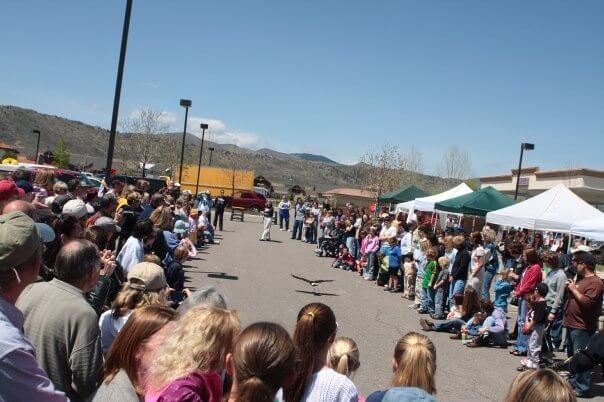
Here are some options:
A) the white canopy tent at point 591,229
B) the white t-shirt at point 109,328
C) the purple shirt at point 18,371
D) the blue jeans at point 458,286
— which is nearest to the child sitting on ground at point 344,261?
the blue jeans at point 458,286

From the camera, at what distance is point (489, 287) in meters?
12.2

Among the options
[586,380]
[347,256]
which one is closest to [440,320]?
[586,380]

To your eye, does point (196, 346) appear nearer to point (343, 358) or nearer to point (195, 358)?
point (195, 358)

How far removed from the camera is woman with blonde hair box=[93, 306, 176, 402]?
2.58 meters

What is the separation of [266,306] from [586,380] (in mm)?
5550

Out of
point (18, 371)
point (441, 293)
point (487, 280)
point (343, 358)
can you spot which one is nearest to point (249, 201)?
point (487, 280)

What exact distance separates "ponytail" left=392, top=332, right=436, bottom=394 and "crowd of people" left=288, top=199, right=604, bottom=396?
4.93m

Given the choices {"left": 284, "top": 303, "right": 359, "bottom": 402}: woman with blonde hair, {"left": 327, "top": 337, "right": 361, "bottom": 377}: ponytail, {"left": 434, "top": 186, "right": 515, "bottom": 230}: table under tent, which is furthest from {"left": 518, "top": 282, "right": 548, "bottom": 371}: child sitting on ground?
{"left": 434, "top": 186, "right": 515, "bottom": 230}: table under tent

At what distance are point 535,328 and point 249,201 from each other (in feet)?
132

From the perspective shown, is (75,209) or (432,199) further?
(432,199)

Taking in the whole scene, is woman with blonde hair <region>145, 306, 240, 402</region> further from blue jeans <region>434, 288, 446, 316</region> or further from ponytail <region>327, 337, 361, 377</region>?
blue jeans <region>434, 288, 446, 316</region>

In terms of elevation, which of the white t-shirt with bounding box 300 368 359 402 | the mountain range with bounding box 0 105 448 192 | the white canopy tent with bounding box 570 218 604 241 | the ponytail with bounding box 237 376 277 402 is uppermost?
the mountain range with bounding box 0 105 448 192

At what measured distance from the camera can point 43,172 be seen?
35.7 ft

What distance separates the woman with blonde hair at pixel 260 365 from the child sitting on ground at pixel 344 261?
50.8 feet
